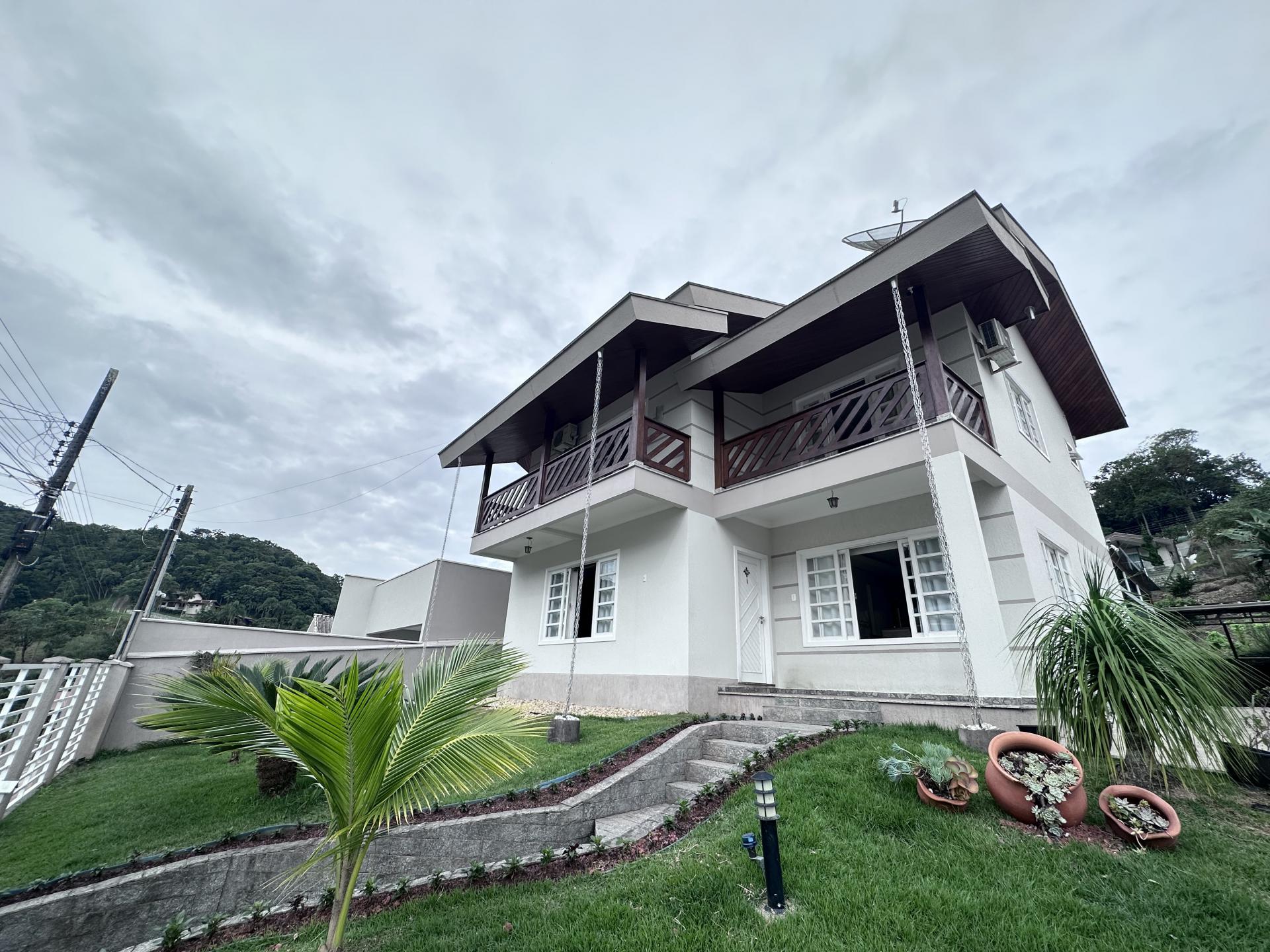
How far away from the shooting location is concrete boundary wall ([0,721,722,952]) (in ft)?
8.23

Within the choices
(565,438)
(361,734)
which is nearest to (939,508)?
(361,734)

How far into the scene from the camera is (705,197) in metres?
10.1

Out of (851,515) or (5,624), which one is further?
(5,624)

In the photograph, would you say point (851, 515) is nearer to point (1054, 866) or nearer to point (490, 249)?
point (1054, 866)

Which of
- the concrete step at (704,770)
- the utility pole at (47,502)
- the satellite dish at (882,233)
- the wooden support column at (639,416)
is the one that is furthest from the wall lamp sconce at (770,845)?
the utility pole at (47,502)

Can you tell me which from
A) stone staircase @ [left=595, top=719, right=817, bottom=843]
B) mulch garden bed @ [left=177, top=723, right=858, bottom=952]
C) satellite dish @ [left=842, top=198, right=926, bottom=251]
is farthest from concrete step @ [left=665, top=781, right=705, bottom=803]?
satellite dish @ [left=842, top=198, right=926, bottom=251]

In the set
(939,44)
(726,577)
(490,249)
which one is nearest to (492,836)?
(726,577)

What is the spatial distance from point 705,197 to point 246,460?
2293cm

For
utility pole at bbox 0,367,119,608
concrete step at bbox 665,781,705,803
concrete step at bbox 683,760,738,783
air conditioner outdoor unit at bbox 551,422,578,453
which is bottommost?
concrete step at bbox 665,781,705,803

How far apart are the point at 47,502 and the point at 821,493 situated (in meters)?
15.8

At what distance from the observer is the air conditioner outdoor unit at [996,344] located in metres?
7.15

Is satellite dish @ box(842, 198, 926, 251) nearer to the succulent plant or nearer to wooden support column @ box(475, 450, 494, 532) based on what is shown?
the succulent plant

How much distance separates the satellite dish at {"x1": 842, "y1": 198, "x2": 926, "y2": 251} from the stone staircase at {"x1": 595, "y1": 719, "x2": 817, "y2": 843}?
27.1 ft

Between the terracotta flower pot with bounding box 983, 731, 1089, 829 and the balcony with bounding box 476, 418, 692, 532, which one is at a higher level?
the balcony with bounding box 476, 418, 692, 532
